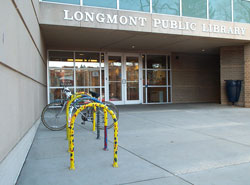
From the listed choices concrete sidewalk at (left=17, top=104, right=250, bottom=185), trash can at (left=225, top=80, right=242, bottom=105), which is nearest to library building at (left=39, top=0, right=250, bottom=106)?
trash can at (left=225, top=80, right=242, bottom=105)

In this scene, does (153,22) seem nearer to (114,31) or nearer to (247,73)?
(114,31)

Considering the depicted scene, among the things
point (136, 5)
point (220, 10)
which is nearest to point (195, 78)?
point (220, 10)

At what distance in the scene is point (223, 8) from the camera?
439 inches

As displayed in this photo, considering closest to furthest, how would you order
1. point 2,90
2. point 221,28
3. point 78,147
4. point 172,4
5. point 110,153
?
1. point 2,90
2. point 110,153
3. point 78,147
4. point 172,4
5. point 221,28

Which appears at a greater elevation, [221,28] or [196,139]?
[221,28]

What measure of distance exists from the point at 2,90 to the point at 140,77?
12280 mm

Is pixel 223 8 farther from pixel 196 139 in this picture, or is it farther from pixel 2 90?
pixel 2 90

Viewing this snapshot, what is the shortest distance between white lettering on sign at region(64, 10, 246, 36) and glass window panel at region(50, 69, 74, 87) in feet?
16.5

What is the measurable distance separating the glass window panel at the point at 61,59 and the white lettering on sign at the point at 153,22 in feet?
15.9

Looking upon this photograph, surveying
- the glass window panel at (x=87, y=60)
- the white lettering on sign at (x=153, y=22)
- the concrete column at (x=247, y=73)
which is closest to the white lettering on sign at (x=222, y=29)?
the white lettering on sign at (x=153, y=22)

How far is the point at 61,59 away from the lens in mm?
12914

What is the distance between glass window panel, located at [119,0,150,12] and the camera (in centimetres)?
915

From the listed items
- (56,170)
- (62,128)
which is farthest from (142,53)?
(56,170)

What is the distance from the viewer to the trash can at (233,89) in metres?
12.8
